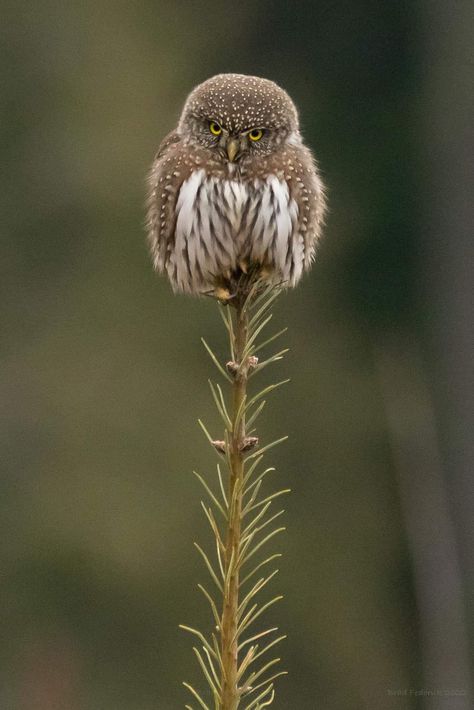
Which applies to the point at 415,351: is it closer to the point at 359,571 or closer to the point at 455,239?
the point at 455,239

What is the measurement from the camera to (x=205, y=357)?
12836 mm

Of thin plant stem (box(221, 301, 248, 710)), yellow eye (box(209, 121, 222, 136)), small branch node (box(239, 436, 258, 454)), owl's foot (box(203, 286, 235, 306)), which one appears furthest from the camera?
yellow eye (box(209, 121, 222, 136))

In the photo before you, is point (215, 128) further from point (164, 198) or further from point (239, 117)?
point (164, 198)

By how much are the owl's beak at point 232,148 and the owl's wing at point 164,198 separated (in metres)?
0.17

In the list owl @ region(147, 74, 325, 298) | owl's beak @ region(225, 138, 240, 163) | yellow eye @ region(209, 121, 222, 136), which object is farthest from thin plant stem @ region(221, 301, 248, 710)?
yellow eye @ region(209, 121, 222, 136)

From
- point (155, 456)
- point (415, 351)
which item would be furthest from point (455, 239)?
point (155, 456)

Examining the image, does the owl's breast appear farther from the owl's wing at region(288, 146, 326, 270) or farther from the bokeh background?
the bokeh background

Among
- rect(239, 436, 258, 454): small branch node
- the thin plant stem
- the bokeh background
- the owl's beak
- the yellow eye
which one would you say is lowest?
the bokeh background

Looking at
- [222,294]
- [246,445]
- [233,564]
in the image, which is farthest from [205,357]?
[233,564]

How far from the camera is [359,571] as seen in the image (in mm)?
13703

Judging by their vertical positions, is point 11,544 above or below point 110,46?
below

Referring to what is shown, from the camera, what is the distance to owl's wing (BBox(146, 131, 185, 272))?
3.93 m

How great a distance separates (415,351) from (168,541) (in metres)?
3.02

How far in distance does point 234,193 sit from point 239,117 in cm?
23
